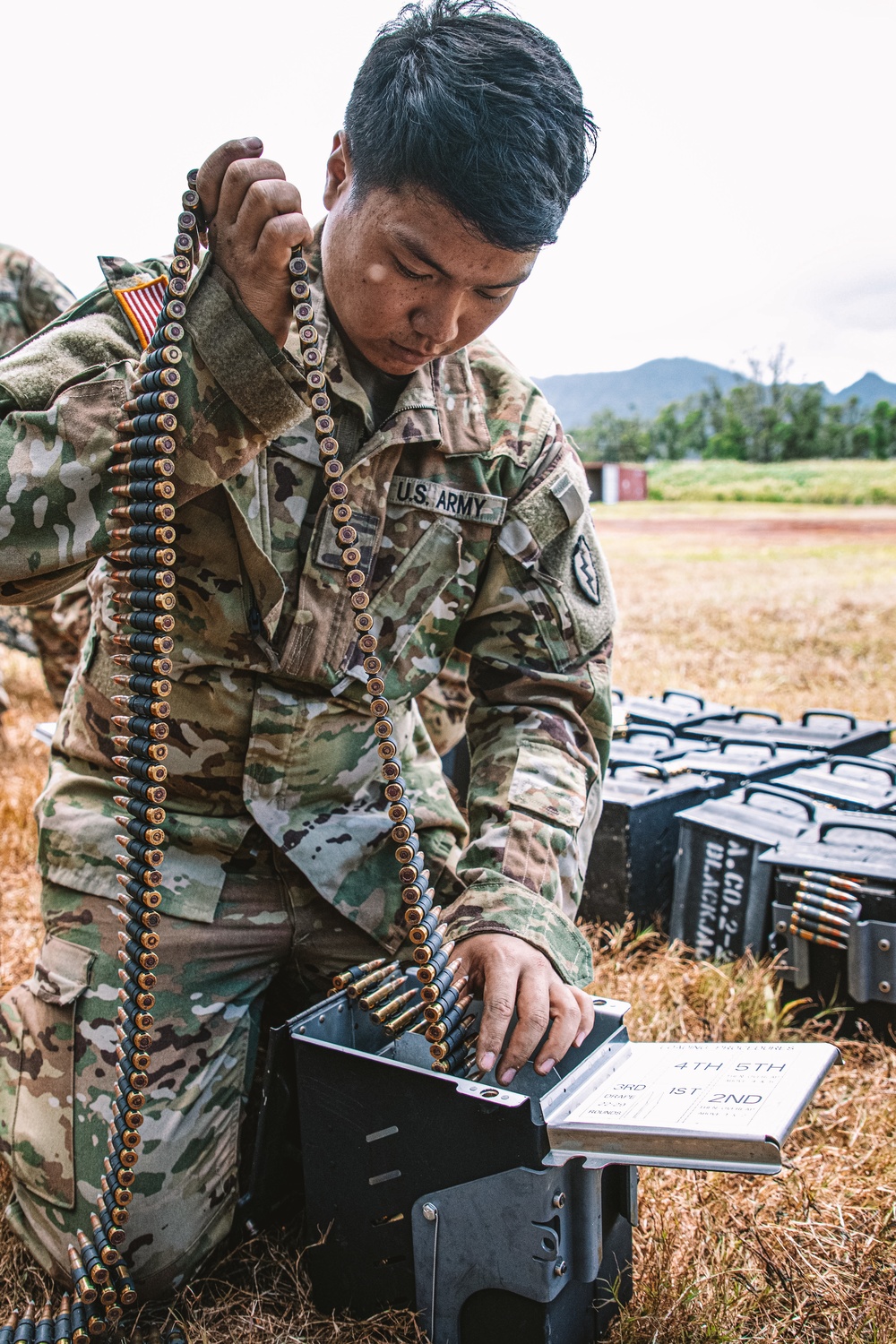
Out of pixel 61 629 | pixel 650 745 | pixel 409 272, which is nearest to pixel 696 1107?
pixel 409 272

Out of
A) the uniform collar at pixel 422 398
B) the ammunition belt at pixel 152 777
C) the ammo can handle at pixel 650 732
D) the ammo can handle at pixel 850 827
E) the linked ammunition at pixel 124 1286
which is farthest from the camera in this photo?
the ammo can handle at pixel 650 732

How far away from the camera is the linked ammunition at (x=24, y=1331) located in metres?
2.03

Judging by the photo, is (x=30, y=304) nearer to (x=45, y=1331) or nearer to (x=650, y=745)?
(x=650, y=745)

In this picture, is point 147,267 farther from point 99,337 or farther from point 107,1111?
point 107,1111

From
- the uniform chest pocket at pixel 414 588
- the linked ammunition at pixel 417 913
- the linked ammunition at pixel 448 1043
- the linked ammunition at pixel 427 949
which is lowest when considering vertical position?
the linked ammunition at pixel 448 1043

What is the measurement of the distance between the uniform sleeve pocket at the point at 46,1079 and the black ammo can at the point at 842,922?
2.00 m

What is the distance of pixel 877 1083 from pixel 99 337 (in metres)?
2.61

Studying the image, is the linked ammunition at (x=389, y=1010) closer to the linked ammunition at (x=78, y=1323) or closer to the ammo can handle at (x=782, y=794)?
the linked ammunition at (x=78, y=1323)

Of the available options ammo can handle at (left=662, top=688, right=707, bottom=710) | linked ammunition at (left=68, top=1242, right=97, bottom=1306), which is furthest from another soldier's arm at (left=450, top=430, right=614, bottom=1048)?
ammo can handle at (left=662, top=688, right=707, bottom=710)

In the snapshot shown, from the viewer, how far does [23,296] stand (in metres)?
6.63

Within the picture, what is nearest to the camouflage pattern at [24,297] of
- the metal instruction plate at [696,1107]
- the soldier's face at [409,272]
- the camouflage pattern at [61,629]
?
the camouflage pattern at [61,629]

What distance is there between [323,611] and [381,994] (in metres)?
0.82

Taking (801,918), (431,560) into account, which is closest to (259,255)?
(431,560)

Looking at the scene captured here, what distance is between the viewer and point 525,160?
203 cm
